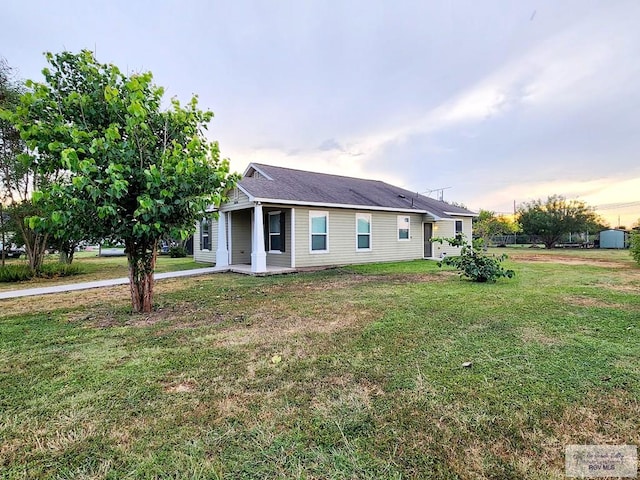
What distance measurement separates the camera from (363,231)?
533 inches

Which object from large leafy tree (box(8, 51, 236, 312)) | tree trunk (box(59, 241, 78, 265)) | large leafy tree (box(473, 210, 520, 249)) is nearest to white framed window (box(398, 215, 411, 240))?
large leafy tree (box(8, 51, 236, 312))

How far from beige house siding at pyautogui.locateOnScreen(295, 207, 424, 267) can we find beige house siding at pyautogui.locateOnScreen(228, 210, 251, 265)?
299 cm

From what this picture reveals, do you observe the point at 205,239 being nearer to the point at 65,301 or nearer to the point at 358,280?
the point at 65,301

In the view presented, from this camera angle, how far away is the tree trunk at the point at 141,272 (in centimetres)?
548

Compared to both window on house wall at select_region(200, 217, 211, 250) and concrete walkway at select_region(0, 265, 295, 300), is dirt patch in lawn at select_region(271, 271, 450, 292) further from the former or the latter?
window on house wall at select_region(200, 217, 211, 250)

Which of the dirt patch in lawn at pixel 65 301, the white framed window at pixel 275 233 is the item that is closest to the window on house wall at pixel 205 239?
the white framed window at pixel 275 233

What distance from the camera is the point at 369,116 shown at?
1423 cm

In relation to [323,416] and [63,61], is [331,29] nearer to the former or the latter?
[63,61]

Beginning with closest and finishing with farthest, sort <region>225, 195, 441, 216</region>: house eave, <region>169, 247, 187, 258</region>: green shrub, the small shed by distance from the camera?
<region>225, 195, 441, 216</region>: house eave
<region>169, 247, 187, 258</region>: green shrub
the small shed

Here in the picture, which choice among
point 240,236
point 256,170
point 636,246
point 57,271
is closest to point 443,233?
point 636,246

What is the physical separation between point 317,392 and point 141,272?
425 centimetres

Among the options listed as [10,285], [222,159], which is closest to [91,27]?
[222,159]

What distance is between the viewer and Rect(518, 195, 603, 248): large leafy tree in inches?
1089

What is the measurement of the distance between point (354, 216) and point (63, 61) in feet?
32.7
